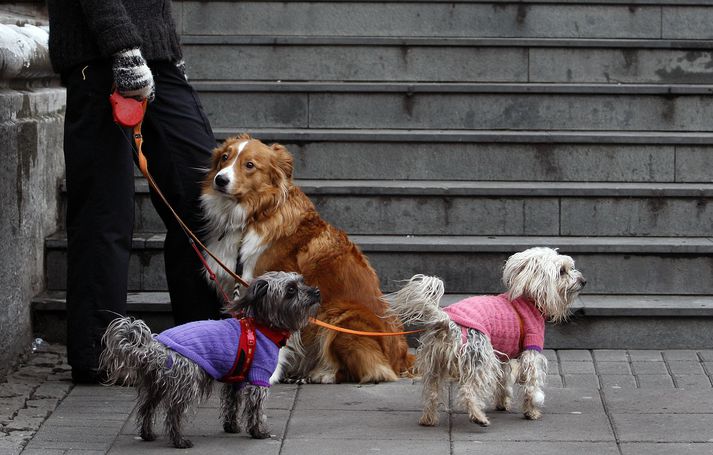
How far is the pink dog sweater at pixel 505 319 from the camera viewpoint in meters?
5.20

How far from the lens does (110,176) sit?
581 centimetres

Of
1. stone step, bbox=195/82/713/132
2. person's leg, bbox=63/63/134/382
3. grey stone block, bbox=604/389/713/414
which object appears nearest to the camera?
grey stone block, bbox=604/389/713/414

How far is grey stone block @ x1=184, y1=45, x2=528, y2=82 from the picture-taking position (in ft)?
27.4

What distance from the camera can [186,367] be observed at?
480 cm

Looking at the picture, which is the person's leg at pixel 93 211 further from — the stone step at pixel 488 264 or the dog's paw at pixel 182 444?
the dog's paw at pixel 182 444

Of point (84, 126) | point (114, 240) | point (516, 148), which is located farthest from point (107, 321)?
point (516, 148)

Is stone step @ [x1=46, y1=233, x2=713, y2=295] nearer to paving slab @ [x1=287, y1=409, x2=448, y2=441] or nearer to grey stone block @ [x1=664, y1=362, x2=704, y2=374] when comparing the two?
grey stone block @ [x1=664, y1=362, x2=704, y2=374]

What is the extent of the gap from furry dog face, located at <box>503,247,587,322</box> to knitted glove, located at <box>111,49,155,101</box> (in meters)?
1.92

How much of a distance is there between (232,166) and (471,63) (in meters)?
2.91

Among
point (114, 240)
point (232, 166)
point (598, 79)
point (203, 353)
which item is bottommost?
point (203, 353)

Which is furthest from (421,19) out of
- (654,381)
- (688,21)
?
(654,381)

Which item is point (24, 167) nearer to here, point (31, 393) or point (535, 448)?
point (31, 393)

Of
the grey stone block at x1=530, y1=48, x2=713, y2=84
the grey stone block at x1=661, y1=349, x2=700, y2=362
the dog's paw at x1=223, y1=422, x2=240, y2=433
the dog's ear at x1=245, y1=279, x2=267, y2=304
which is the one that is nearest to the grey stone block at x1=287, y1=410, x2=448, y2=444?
the dog's paw at x1=223, y1=422, x2=240, y2=433

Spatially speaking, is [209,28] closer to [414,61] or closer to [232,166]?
[414,61]
